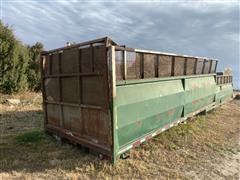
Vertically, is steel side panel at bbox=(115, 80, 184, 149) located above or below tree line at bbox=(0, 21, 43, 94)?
below

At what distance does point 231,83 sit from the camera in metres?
12.5

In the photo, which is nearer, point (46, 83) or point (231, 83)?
point (46, 83)

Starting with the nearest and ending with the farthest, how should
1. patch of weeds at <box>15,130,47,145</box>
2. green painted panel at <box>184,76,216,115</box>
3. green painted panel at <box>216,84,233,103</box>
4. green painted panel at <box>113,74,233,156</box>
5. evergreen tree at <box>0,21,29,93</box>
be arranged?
green painted panel at <box>113,74,233,156</box>
patch of weeds at <box>15,130,47,145</box>
green painted panel at <box>184,76,216,115</box>
green painted panel at <box>216,84,233,103</box>
evergreen tree at <box>0,21,29,93</box>

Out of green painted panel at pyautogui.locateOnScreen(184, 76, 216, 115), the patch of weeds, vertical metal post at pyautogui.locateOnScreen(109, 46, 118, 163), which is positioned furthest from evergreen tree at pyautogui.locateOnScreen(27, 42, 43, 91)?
vertical metal post at pyautogui.locateOnScreen(109, 46, 118, 163)

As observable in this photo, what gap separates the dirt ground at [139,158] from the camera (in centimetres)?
403

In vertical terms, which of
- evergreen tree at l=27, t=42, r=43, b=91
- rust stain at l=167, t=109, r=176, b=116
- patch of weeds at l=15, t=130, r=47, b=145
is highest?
evergreen tree at l=27, t=42, r=43, b=91

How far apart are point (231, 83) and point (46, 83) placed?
1021cm

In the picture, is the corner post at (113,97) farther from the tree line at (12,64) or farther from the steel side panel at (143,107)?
the tree line at (12,64)

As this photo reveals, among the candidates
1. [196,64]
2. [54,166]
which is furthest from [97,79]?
[196,64]

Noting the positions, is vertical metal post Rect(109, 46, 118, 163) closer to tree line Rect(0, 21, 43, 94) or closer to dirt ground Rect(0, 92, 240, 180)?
dirt ground Rect(0, 92, 240, 180)

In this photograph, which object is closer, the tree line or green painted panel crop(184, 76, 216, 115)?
green painted panel crop(184, 76, 216, 115)

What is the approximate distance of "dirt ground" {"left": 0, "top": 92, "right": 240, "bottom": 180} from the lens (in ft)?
13.2

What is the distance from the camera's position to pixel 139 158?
4672 millimetres

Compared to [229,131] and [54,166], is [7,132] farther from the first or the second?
[229,131]
